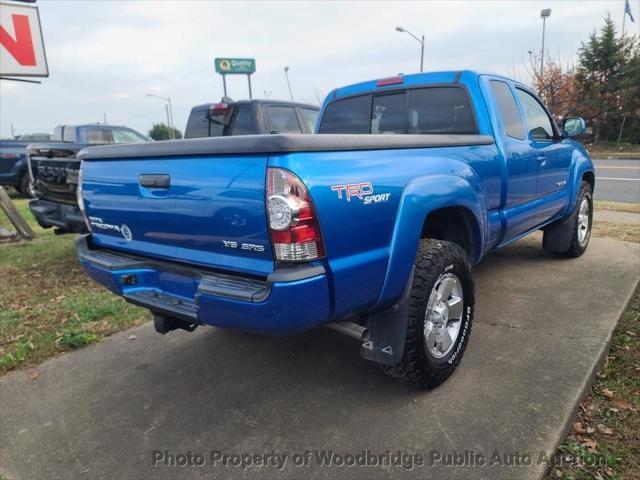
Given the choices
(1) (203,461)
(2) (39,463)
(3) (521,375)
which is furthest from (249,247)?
(3) (521,375)

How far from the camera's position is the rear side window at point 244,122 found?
723cm

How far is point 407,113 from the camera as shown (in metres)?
3.81

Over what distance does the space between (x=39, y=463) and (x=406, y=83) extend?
350cm

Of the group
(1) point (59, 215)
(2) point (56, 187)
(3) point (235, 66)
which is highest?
(3) point (235, 66)

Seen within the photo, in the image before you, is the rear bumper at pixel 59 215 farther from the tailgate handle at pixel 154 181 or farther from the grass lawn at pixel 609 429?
the grass lawn at pixel 609 429

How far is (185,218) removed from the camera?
2.21 metres

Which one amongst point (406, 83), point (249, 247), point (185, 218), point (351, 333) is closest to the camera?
point (249, 247)

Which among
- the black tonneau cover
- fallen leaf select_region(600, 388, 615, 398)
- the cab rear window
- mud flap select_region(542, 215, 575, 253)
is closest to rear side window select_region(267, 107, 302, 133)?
the cab rear window

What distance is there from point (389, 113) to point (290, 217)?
2.40 metres

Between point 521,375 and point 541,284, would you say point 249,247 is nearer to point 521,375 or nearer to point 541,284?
point 521,375

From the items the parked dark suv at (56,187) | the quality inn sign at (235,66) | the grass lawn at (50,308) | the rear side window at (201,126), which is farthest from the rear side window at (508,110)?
the quality inn sign at (235,66)

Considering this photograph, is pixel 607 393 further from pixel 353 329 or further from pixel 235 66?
pixel 235 66

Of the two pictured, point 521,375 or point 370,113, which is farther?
point 370,113

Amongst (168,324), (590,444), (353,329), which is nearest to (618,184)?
(590,444)
